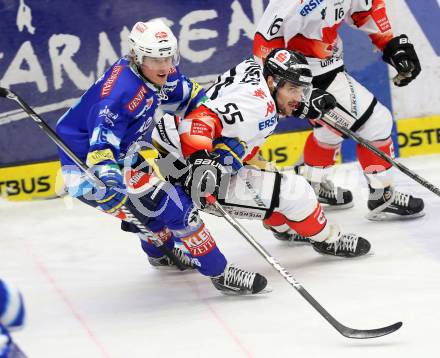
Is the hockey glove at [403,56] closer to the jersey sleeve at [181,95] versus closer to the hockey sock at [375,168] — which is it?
the hockey sock at [375,168]

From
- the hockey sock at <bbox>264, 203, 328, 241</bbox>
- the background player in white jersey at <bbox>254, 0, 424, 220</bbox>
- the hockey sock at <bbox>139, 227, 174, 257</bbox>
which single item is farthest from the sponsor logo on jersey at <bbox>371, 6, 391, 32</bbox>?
the hockey sock at <bbox>139, 227, 174, 257</bbox>

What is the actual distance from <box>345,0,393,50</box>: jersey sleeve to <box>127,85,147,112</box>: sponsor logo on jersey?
1.42m

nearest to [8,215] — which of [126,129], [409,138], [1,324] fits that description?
[126,129]

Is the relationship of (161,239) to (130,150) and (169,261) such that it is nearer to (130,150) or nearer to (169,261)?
(169,261)


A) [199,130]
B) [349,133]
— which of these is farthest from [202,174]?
[349,133]

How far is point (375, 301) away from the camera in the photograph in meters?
4.09

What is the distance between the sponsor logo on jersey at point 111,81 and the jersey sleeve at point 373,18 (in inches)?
56.9

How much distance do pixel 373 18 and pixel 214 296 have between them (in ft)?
5.58

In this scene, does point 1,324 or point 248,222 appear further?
point 248,222

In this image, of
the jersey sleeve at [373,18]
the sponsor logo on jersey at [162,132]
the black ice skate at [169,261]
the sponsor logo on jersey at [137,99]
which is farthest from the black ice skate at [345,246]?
the jersey sleeve at [373,18]

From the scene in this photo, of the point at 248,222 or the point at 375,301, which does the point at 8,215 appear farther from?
the point at 375,301

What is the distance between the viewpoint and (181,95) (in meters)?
4.60

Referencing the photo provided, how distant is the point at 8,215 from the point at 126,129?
1.77 m

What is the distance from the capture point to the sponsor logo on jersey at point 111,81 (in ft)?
13.7
